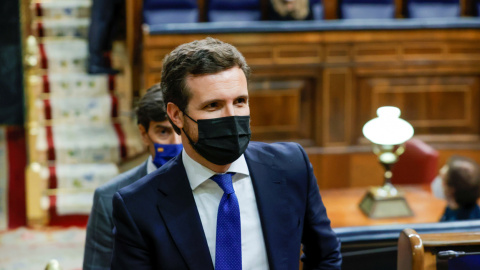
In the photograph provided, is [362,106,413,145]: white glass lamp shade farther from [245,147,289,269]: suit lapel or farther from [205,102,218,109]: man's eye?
[205,102,218,109]: man's eye

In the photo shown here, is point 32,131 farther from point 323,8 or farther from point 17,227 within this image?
point 323,8

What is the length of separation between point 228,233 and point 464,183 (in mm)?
1817

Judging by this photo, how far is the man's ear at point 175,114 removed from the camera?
127cm

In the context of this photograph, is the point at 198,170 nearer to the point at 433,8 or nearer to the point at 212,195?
the point at 212,195

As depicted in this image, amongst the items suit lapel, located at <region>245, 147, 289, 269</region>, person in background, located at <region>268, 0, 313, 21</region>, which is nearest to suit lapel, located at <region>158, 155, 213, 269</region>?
suit lapel, located at <region>245, 147, 289, 269</region>

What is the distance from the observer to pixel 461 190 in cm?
278

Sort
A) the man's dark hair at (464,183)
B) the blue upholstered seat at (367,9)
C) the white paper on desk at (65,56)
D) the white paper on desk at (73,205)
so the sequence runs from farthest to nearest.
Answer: the blue upholstered seat at (367,9) < the white paper on desk at (65,56) < the white paper on desk at (73,205) < the man's dark hair at (464,183)

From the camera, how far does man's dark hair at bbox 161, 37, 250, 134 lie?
3.95 feet

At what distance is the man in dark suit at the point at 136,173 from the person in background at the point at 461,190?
150cm

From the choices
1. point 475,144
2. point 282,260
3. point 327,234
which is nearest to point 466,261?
point 327,234

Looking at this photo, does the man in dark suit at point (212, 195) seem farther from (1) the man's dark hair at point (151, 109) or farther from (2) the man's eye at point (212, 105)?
(1) the man's dark hair at point (151, 109)

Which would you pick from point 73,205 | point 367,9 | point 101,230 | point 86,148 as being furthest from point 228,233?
point 367,9

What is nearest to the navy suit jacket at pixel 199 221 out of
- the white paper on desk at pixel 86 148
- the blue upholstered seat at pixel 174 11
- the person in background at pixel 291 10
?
the white paper on desk at pixel 86 148

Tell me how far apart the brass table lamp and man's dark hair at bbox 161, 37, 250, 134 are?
1859 mm
